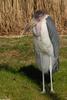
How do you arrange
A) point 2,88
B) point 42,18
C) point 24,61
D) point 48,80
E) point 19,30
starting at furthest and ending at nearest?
point 19,30, point 24,61, point 48,80, point 2,88, point 42,18

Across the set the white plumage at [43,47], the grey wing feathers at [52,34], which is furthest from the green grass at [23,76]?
the grey wing feathers at [52,34]

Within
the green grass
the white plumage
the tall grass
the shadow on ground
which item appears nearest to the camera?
the white plumage

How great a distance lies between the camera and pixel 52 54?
26.3ft

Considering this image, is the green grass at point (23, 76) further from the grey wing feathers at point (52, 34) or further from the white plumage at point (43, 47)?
the grey wing feathers at point (52, 34)

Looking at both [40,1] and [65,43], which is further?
[40,1]

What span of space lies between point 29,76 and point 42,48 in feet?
5.44

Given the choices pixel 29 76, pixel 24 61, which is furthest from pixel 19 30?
pixel 29 76

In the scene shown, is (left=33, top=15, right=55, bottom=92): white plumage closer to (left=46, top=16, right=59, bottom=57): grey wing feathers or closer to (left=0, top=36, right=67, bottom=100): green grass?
(left=46, top=16, right=59, bottom=57): grey wing feathers

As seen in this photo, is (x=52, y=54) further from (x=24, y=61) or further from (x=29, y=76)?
(x=24, y=61)

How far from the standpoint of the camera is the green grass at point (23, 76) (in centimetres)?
805

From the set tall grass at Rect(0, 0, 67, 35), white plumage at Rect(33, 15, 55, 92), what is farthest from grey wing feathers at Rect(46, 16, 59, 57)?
tall grass at Rect(0, 0, 67, 35)

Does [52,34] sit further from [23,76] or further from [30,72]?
[30,72]

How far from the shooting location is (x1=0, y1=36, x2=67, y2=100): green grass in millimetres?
8055

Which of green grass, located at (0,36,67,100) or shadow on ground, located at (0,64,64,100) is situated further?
shadow on ground, located at (0,64,64,100)
